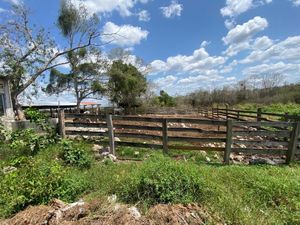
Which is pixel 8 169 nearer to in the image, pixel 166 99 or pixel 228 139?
pixel 228 139

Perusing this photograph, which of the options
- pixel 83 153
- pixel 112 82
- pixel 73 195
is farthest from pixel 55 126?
pixel 112 82

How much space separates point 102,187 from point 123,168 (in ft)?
3.40

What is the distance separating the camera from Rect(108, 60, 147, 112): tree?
98.6ft

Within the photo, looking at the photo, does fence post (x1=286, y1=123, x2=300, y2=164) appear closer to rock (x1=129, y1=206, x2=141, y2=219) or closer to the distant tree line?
rock (x1=129, y1=206, x2=141, y2=219)

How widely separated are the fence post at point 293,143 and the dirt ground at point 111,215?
3995mm

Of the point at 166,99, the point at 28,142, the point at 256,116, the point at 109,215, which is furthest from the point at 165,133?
the point at 166,99

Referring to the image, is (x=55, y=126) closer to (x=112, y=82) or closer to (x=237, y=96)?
(x=112, y=82)

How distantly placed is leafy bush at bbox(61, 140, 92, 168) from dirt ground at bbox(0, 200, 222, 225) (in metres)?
2.25

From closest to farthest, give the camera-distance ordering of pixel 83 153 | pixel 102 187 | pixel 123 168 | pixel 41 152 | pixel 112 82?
1. pixel 102 187
2. pixel 123 168
3. pixel 83 153
4. pixel 41 152
5. pixel 112 82

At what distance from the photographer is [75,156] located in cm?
549

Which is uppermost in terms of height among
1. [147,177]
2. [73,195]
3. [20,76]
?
[20,76]

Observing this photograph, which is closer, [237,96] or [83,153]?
[83,153]

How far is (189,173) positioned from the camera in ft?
11.7

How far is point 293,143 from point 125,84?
85.1 ft
